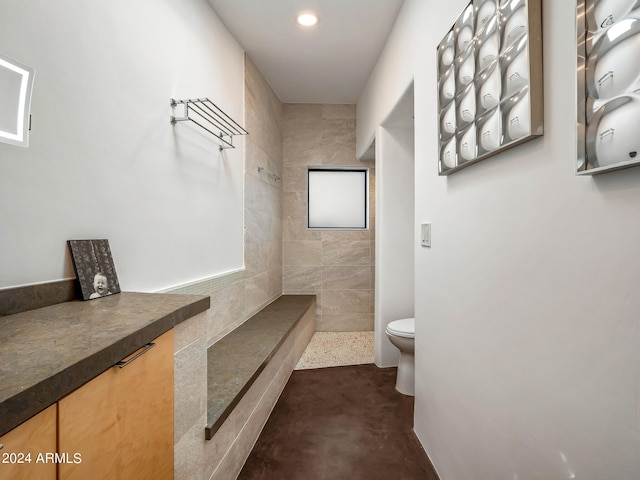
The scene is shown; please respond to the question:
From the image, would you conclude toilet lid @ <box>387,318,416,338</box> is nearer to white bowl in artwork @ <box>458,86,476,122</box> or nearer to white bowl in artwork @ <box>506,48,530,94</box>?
white bowl in artwork @ <box>458,86,476,122</box>

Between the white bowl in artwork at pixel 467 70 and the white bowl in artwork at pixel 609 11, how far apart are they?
0.51 metres

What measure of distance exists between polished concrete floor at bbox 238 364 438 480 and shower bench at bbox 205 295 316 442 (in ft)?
0.37

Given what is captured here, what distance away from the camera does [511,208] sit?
3.18 ft

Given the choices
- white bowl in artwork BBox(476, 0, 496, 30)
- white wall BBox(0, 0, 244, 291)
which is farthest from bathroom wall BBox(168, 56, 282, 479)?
white bowl in artwork BBox(476, 0, 496, 30)

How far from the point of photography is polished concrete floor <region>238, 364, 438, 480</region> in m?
1.54

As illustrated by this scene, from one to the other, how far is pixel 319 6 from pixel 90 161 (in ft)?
5.93

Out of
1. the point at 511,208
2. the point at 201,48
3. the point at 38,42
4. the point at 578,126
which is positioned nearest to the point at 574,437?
the point at 511,208

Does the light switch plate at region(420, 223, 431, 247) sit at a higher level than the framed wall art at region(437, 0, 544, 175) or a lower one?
lower

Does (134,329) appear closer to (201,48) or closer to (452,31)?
(452,31)

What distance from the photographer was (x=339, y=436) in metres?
1.81

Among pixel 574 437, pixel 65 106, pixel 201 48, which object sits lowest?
pixel 574 437

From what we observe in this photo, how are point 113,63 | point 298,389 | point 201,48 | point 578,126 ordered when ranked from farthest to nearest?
point 298,389, point 201,48, point 113,63, point 578,126

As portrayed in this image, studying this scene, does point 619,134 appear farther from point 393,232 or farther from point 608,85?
point 393,232

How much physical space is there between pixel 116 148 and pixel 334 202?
112 inches
